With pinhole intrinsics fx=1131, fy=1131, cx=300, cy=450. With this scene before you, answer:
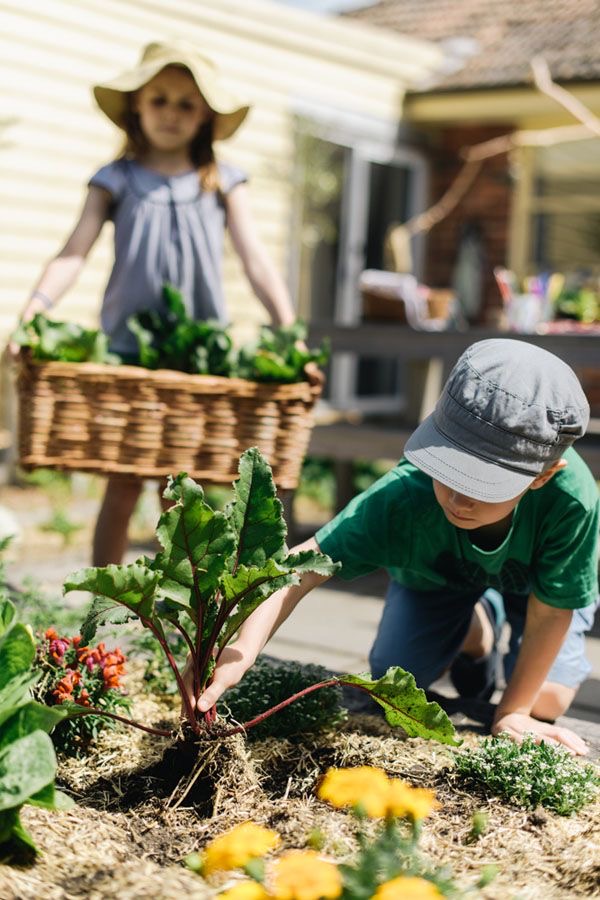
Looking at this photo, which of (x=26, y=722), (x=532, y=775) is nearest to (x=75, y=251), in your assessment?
(x=26, y=722)

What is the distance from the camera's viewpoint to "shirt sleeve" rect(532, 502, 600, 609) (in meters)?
2.55

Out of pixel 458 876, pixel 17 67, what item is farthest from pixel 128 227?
pixel 17 67

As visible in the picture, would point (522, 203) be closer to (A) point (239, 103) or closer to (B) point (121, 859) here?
(A) point (239, 103)

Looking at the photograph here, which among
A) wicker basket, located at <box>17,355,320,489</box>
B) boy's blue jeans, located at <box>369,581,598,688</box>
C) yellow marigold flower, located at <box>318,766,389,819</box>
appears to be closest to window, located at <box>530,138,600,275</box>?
wicker basket, located at <box>17,355,320,489</box>

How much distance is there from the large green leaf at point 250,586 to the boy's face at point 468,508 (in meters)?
0.38

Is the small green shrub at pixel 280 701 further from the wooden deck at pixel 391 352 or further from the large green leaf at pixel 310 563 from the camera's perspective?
the wooden deck at pixel 391 352

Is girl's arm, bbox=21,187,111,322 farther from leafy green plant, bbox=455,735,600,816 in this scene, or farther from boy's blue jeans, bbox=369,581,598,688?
leafy green plant, bbox=455,735,600,816

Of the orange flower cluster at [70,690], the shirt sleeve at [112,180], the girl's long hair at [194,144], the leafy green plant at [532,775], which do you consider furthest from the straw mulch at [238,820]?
the girl's long hair at [194,144]

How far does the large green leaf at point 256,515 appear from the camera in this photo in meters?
2.24

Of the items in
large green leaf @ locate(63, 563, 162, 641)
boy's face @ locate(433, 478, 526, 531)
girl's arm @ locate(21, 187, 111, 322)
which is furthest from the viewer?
girl's arm @ locate(21, 187, 111, 322)

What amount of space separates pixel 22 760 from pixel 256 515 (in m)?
0.67

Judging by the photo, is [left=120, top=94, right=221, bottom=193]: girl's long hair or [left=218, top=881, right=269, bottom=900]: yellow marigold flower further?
[left=120, top=94, right=221, bottom=193]: girl's long hair

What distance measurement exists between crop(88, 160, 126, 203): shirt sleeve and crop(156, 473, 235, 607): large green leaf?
1876 mm

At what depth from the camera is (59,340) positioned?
3.48 meters
